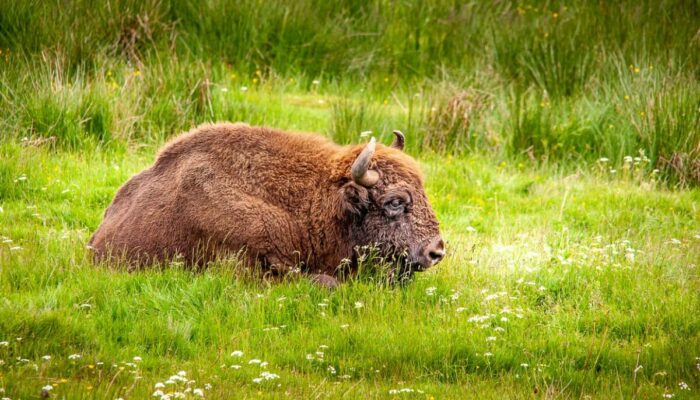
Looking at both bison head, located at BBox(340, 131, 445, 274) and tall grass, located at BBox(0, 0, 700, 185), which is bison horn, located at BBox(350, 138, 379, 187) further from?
tall grass, located at BBox(0, 0, 700, 185)

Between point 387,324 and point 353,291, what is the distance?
1.85 ft

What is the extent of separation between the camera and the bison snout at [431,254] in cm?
772

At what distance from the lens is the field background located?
640 cm

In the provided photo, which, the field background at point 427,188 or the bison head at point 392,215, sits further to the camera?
the bison head at point 392,215

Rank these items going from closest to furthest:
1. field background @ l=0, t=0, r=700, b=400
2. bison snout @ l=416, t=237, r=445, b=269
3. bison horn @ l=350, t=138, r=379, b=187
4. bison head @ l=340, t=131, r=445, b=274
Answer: field background @ l=0, t=0, r=700, b=400
bison horn @ l=350, t=138, r=379, b=187
bison snout @ l=416, t=237, r=445, b=269
bison head @ l=340, t=131, r=445, b=274

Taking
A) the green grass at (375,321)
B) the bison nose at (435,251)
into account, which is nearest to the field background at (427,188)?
the green grass at (375,321)

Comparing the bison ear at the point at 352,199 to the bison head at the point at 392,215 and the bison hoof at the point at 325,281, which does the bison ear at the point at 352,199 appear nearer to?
the bison head at the point at 392,215

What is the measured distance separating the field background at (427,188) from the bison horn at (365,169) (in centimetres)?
81

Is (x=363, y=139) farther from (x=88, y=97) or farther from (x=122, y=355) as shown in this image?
(x=122, y=355)

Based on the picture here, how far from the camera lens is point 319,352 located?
6.44 m

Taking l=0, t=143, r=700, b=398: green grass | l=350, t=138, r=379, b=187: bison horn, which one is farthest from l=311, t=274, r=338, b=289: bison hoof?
l=350, t=138, r=379, b=187: bison horn

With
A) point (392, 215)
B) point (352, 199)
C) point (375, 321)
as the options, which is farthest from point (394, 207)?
point (375, 321)

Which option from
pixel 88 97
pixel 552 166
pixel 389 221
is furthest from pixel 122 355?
pixel 552 166

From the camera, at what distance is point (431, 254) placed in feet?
25.4
